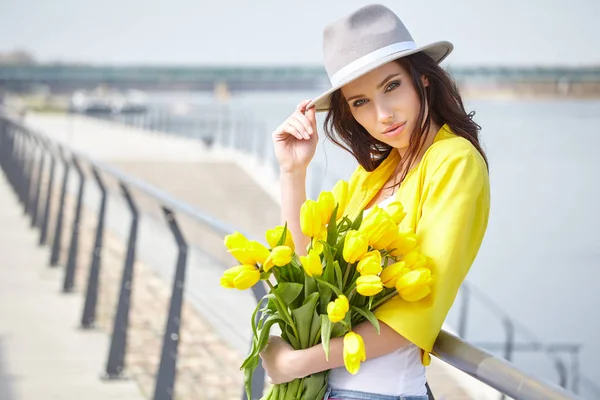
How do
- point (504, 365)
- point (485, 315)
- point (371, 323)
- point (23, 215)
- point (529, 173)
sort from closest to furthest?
point (504, 365) → point (371, 323) → point (23, 215) → point (485, 315) → point (529, 173)

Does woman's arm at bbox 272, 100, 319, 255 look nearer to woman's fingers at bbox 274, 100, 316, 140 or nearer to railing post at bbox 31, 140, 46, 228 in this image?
woman's fingers at bbox 274, 100, 316, 140

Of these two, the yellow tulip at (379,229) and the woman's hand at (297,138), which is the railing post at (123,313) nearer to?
the woman's hand at (297,138)

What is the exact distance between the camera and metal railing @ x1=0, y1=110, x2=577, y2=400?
153cm

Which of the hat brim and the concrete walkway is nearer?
the hat brim

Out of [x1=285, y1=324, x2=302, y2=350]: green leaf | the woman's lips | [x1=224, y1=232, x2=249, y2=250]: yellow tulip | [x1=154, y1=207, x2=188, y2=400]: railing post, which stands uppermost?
the woman's lips

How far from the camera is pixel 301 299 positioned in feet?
5.51

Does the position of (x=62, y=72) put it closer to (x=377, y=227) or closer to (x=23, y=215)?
(x=23, y=215)

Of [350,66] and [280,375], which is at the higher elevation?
[350,66]

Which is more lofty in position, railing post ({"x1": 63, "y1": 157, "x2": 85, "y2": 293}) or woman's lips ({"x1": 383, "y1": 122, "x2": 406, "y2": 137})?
woman's lips ({"x1": 383, "y1": 122, "x2": 406, "y2": 137})

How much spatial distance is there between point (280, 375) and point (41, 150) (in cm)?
777

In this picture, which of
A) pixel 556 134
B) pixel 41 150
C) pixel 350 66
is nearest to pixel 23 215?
pixel 41 150

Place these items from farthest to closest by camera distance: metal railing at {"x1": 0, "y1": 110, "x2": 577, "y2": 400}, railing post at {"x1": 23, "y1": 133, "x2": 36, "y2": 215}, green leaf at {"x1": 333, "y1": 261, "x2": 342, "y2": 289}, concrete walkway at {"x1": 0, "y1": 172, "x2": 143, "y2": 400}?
railing post at {"x1": 23, "y1": 133, "x2": 36, "y2": 215}
concrete walkway at {"x1": 0, "y1": 172, "x2": 143, "y2": 400}
green leaf at {"x1": 333, "y1": 261, "x2": 342, "y2": 289}
metal railing at {"x1": 0, "y1": 110, "x2": 577, "y2": 400}

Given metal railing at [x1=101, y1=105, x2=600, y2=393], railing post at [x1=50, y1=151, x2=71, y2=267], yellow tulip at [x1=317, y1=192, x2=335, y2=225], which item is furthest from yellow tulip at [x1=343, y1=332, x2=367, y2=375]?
railing post at [x1=50, y1=151, x2=71, y2=267]

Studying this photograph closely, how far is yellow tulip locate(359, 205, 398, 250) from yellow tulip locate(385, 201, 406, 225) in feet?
0.12
